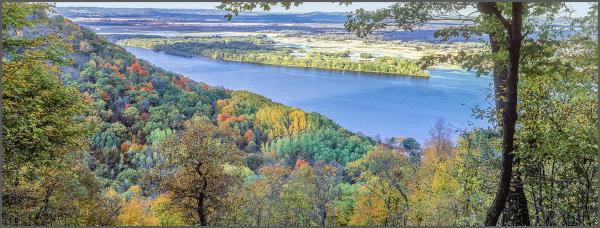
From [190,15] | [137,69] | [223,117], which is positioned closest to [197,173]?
[190,15]

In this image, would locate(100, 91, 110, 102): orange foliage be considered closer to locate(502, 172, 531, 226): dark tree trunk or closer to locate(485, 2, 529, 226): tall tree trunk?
locate(502, 172, 531, 226): dark tree trunk

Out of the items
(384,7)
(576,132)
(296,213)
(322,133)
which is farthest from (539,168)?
(322,133)

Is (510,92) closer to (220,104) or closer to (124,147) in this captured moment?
(124,147)

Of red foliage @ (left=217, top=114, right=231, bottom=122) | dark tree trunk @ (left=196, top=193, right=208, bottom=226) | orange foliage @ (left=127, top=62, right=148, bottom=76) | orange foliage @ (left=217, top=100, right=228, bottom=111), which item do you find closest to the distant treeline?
dark tree trunk @ (left=196, top=193, right=208, bottom=226)

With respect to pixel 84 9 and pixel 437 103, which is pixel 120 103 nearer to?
pixel 84 9

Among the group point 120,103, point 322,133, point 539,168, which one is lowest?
point 322,133

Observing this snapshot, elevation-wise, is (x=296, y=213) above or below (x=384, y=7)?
below
